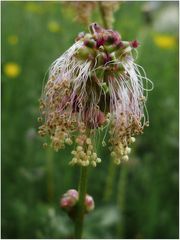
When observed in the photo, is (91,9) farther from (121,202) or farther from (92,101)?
(92,101)

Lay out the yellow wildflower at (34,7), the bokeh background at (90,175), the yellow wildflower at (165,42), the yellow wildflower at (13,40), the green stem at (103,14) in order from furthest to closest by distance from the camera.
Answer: the yellow wildflower at (34,7)
the yellow wildflower at (165,42)
the yellow wildflower at (13,40)
the bokeh background at (90,175)
the green stem at (103,14)

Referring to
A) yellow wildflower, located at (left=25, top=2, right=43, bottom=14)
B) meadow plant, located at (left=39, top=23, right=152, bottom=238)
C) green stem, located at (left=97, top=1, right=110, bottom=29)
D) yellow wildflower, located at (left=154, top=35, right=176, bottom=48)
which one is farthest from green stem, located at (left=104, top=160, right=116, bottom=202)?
yellow wildflower, located at (left=25, top=2, right=43, bottom=14)

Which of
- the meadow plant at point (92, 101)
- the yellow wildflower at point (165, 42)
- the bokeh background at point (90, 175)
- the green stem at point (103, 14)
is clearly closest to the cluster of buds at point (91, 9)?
the green stem at point (103, 14)

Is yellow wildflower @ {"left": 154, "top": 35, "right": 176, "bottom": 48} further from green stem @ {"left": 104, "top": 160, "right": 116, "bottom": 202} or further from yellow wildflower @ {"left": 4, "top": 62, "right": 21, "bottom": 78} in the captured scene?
green stem @ {"left": 104, "top": 160, "right": 116, "bottom": 202}

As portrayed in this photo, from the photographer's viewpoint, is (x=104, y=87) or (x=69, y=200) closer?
(x=104, y=87)

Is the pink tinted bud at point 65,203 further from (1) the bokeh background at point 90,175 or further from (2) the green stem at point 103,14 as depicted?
(2) the green stem at point 103,14

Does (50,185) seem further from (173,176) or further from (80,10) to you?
(80,10)

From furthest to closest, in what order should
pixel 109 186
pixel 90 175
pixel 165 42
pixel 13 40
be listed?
pixel 165 42 < pixel 13 40 < pixel 90 175 < pixel 109 186

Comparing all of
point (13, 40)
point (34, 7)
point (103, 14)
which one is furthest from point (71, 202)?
point (34, 7)
